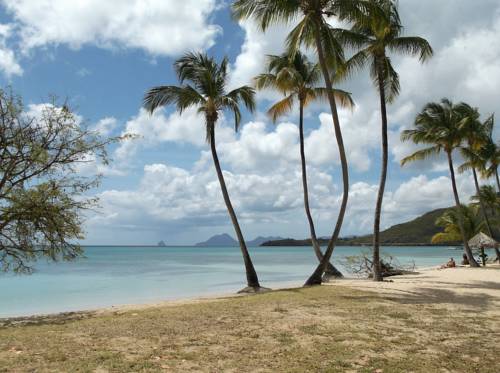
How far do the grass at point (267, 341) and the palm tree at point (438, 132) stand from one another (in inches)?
725

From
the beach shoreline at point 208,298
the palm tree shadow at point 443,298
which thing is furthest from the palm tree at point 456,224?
the palm tree shadow at point 443,298

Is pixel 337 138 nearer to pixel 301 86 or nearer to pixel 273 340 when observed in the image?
pixel 301 86

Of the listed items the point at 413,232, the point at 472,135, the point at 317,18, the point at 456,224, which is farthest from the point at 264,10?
the point at 413,232

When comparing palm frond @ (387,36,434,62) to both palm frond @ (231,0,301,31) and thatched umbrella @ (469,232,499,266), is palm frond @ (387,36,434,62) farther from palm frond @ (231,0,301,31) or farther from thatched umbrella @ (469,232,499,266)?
thatched umbrella @ (469,232,499,266)

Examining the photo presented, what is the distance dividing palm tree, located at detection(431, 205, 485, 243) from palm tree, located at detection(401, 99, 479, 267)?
8.92m

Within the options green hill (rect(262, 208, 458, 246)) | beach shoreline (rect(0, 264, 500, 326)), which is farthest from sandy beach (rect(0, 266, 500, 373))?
green hill (rect(262, 208, 458, 246))

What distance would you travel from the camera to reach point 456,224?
35281 millimetres

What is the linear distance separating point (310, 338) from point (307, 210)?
45.8ft

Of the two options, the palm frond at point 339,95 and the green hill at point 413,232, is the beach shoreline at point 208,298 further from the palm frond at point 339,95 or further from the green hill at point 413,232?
the green hill at point 413,232

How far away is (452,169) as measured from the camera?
26625 mm

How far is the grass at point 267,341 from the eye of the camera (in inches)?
223

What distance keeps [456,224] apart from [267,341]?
108 feet

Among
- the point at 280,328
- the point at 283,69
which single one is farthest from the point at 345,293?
the point at 283,69

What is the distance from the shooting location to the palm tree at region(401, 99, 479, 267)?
86.9 feet
